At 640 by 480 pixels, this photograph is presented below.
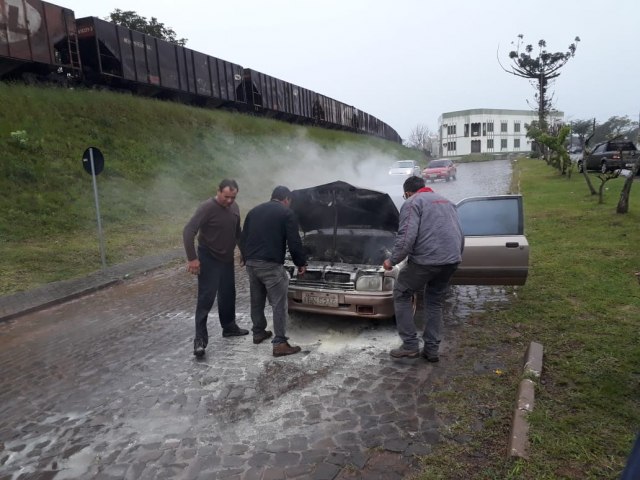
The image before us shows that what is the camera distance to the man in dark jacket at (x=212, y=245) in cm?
488

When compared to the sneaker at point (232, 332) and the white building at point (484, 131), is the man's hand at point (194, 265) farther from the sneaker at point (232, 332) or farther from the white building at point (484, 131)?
the white building at point (484, 131)

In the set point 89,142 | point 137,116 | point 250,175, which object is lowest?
point 250,175

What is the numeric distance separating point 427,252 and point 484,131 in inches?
3103

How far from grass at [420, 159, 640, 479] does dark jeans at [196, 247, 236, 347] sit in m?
2.52

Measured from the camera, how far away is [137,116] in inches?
733

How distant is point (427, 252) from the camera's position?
13.8 ft

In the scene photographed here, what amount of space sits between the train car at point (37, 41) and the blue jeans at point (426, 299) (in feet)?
50.7

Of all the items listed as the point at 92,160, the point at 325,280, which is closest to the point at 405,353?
the point at 325,280

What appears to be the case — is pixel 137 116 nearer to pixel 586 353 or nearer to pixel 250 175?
pixel 250 175

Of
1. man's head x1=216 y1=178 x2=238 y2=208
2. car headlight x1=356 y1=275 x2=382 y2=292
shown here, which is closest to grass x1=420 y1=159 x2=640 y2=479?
car headlight x1=356 y1=275 x2=382 y2=292

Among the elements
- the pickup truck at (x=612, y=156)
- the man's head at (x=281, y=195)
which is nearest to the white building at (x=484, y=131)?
the pickup truck at (x=612, y=156)

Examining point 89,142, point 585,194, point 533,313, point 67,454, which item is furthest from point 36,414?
point 585,194

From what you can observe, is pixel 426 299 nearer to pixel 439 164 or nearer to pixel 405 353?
pixel 405 353

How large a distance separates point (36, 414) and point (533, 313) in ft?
17.2
